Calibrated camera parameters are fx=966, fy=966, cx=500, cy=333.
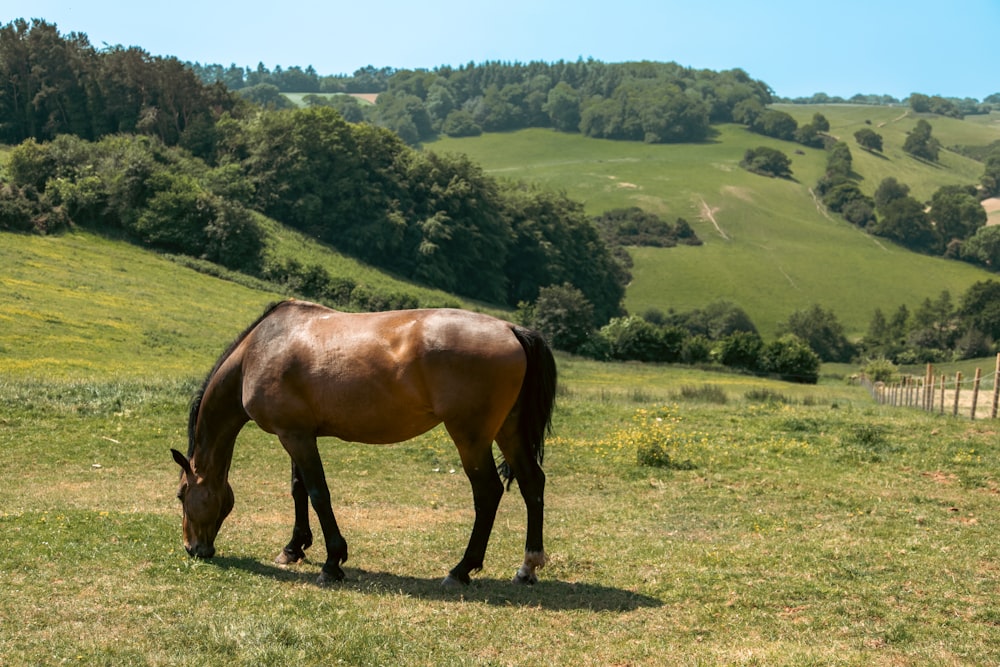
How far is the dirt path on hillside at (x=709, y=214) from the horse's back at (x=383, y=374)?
13446 centimetres

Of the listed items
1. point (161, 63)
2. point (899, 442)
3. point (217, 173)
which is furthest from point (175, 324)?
point (161, 63)

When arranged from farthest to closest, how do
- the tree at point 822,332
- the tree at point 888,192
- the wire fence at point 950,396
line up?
the tree at point 888,192 < the tree at point 822,332 < the wire fence at point 950,396

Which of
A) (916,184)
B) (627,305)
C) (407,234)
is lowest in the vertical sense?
(627,305)

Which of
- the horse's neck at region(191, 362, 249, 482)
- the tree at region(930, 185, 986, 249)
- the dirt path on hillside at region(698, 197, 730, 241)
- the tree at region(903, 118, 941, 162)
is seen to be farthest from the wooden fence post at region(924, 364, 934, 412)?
the tree at region(903, 118, 941, 162)

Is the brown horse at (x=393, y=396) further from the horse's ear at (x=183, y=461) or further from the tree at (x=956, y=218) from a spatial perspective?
the tree at (x=956, y=218)

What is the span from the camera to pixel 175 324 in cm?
4647

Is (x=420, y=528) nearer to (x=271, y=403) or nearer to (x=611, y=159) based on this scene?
(x=271, y=403)

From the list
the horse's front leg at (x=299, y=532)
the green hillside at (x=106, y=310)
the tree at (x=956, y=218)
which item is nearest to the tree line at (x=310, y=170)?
the green hillside at (x=106, y=310)

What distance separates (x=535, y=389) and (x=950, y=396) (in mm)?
32610

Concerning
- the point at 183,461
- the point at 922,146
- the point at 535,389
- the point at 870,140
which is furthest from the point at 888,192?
the point at 183,461

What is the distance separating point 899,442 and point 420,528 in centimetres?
1158

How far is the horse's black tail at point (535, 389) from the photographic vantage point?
980 cm

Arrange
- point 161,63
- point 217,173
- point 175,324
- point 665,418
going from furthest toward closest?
point 161,63 < point 217,173 < point 175,324 < point 665,418

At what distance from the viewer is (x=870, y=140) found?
19088cm
